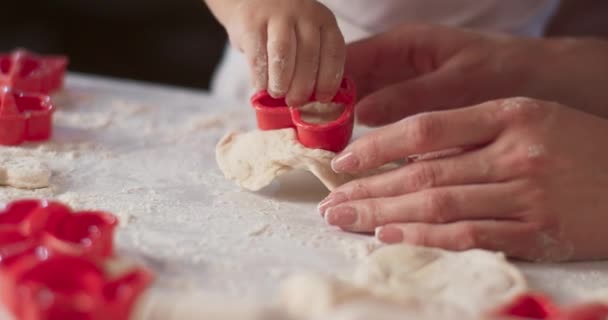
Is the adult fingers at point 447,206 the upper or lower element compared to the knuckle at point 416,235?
upper

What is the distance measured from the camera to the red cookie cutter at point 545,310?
64cm

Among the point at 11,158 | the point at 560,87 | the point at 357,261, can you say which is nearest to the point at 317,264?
the point at 357,261

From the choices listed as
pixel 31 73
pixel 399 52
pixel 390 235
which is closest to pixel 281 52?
pixel 390 235

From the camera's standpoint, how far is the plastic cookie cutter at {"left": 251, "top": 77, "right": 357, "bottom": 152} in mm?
926

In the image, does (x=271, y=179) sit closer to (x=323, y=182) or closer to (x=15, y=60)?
(x=323, y=182)

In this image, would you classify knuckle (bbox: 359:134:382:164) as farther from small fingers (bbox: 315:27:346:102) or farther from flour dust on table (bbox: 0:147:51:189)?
flour dust on table (bbox: 0:147:51:189)

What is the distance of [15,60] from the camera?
121 cm

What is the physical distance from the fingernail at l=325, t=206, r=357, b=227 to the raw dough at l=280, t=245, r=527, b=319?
7cm

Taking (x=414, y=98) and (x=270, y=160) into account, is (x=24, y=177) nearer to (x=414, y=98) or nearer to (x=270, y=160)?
(x=270, y=160)

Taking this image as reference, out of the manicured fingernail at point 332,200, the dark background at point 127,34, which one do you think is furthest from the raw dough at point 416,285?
the dark background at point 127,34

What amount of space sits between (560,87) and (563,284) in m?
0.48

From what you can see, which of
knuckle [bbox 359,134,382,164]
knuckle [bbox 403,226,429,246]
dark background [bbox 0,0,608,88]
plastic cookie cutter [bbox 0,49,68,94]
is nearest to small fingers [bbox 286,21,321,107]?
knuckle [bbox 359,134,382,164]

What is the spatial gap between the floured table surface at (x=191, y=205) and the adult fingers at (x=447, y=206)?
0.11ft

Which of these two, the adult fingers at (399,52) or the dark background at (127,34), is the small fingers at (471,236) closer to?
the adult fingers at (399,52)
